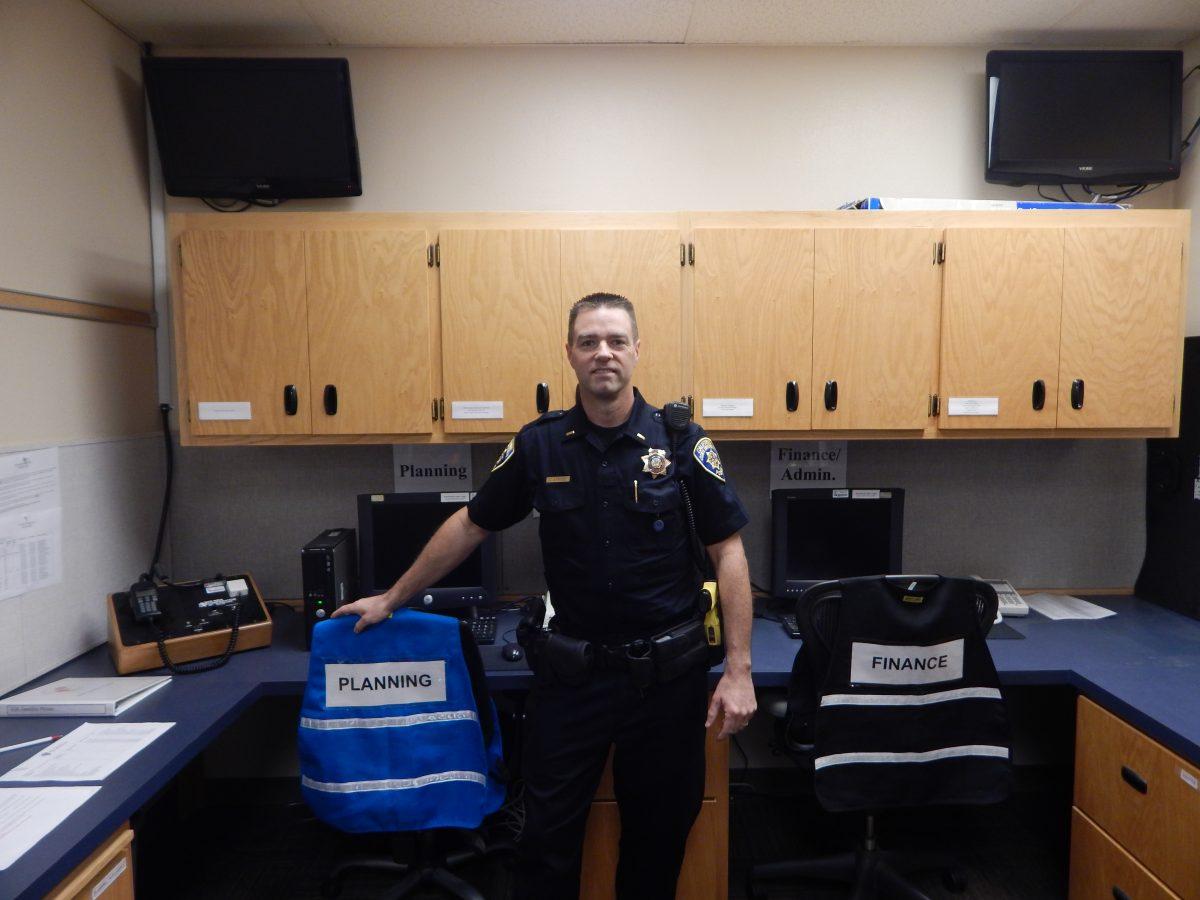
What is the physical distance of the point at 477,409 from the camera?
6.53 feet

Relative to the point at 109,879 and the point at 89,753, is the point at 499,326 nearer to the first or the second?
the point at 89,753

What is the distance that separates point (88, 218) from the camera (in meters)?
1.99

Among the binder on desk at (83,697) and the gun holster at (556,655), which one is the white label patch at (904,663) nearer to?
the gun holster at (556,655)

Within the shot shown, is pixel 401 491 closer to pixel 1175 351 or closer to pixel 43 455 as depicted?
pixel 43 455

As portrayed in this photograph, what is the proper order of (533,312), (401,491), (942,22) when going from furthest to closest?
(401,491) → (942,22) → (533,312)

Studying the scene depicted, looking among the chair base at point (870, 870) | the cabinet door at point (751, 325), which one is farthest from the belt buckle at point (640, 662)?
the chair base at point (870, 870)

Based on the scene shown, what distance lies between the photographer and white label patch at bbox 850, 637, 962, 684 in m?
1.63

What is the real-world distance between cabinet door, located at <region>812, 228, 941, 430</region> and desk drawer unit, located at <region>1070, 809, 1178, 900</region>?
111 centimetres

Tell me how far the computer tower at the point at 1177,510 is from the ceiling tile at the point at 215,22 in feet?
→ 9.42

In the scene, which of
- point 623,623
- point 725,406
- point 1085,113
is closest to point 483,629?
point 623,623

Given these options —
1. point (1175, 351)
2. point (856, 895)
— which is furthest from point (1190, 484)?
point (856, 895)

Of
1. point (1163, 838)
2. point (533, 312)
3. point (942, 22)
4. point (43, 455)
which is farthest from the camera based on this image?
point (942, 22)

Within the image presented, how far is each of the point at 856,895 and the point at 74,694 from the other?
203 cm

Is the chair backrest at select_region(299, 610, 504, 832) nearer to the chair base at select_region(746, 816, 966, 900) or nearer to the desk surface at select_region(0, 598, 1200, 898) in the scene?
the desk surface at select_region(0, 598, 1200, 898)
